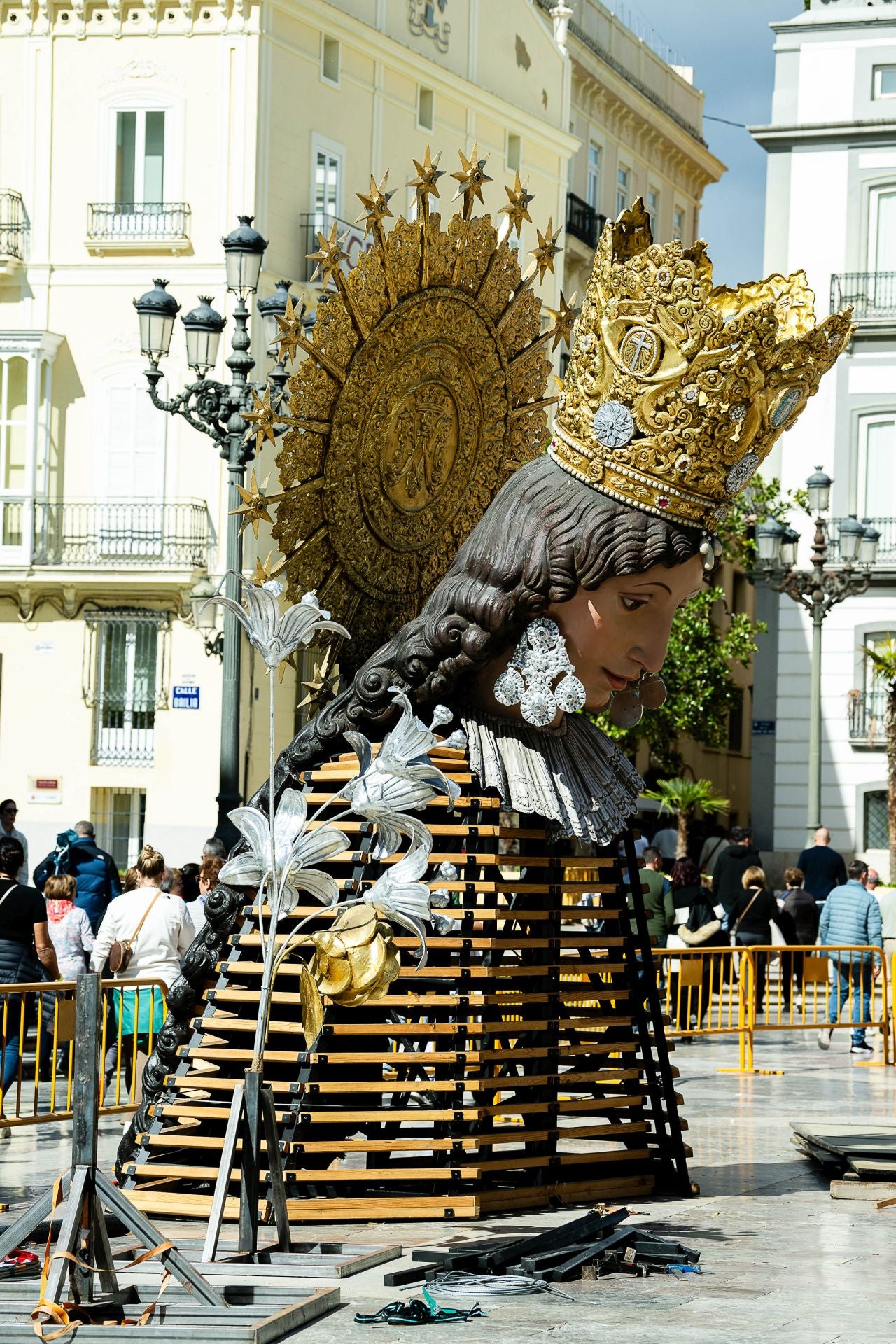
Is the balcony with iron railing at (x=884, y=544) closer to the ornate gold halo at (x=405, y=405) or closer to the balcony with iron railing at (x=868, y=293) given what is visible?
the balcony with iron railing at (x=868, y=293)

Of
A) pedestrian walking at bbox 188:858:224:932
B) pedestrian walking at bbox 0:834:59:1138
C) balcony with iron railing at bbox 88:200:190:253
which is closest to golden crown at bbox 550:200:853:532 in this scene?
pedestrian walking at bbox 0:834:59:1138

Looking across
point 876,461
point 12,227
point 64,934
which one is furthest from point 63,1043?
point 876,461

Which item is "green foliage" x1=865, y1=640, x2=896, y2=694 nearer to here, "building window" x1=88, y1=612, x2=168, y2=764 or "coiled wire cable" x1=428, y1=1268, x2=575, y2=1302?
"building window" x1=88, y1=612, x2=168, y2=764

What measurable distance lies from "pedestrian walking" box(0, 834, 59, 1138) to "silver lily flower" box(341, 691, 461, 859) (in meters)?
5.36

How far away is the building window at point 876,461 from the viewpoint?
35438 millimetres

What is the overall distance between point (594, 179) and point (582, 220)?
2323 millimetres

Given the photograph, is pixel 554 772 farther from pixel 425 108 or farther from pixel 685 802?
pixel 425 108

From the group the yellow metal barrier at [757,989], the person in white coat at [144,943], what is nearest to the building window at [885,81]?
the yellow metal barrier at [757,989]

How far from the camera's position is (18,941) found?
13227mm

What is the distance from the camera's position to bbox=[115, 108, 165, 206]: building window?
33.0 meters

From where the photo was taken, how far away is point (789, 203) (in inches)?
1428

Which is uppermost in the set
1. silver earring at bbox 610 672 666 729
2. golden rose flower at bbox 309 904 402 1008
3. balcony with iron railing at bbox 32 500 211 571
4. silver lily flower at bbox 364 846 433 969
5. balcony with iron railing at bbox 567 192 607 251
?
balcony with iron railing at bbox 567 192 607 251

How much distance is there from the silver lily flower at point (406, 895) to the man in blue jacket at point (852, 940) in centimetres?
1114

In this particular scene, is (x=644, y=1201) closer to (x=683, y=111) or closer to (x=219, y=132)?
(x=219, y=132)
